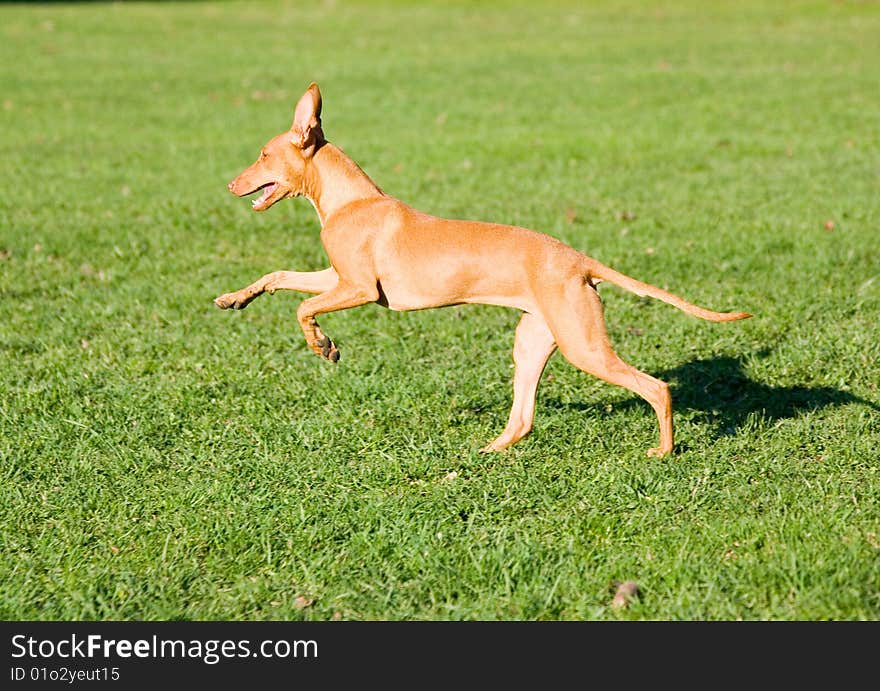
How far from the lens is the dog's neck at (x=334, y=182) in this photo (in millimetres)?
5812

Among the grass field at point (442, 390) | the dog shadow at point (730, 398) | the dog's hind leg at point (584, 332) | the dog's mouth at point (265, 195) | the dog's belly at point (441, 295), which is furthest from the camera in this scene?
the dog shadow at point (730, 398)

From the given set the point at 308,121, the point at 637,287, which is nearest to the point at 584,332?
the point at 637,287

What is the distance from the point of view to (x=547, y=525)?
5066 mm

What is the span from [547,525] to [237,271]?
475cm

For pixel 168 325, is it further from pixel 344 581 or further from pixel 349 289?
pixel 344 581

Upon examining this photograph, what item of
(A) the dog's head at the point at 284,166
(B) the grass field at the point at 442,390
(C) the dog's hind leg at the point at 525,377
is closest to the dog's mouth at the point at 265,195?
(A) the dog's head at the point at 284,166

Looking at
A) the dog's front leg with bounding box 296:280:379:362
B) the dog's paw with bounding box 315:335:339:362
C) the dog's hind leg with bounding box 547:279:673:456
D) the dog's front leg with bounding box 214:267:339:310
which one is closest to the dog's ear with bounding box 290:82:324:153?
the dog's front leg with bounding box 214:267:339:310

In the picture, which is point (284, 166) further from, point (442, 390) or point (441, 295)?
point (442, 390)

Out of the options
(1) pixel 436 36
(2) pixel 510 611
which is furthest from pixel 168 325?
(1) pixel 436 36

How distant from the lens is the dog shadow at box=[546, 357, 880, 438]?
6250 millimetres

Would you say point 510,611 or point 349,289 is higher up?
point 349,289

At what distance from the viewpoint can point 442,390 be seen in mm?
6633

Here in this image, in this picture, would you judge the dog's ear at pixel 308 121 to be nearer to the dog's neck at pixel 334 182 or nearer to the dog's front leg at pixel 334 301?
the dog's neck at pixel 334 182

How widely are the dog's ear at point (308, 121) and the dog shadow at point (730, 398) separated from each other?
2.07 meters
